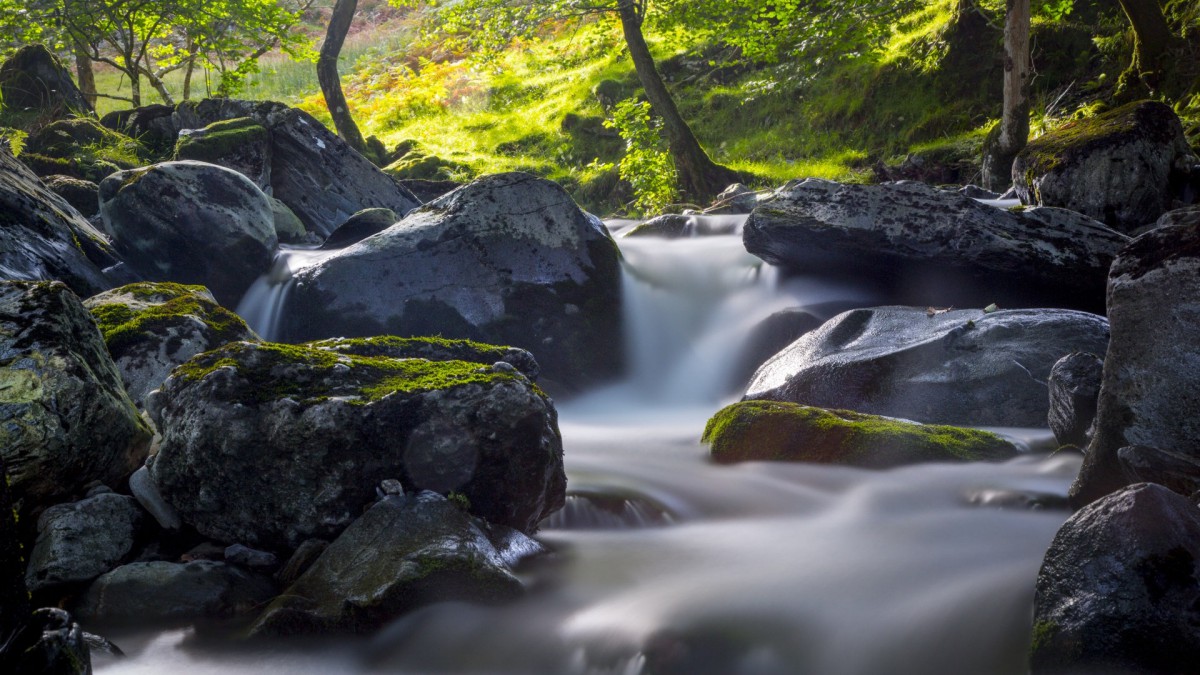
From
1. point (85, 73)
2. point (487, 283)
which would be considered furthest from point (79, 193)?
point (85, 73)

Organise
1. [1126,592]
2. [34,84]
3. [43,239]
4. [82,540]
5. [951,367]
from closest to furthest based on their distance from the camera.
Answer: [1126,592], [82,540], [951,367], [43,239], [34,84]

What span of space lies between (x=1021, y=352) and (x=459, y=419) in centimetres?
420

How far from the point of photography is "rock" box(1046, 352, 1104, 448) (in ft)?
17.3

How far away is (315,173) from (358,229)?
2.82 metres

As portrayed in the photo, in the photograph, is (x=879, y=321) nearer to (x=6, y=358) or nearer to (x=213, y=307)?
(x=213, y=307)

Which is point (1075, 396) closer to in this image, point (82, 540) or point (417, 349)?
point (417, 349)

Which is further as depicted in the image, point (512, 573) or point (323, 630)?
point (512, 573)

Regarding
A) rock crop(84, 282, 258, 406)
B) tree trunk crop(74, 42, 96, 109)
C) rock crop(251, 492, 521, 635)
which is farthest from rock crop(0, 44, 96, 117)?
rock crop(251, 492, 521, 635)

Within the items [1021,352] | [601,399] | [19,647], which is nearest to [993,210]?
[1021,352]

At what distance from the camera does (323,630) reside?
3859 mm

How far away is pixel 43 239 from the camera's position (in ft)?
27.6

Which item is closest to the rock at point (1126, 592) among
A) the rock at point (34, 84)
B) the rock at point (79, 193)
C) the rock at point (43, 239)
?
the rock at point (43, 239)

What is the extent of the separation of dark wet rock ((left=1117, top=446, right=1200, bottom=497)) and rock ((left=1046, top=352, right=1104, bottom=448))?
1.10 m

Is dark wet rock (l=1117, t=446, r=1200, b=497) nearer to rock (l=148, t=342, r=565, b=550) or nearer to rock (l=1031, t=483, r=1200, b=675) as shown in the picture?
rock (l=1031, t=483, r=1200, b=675)
